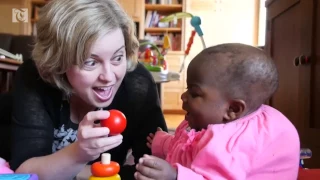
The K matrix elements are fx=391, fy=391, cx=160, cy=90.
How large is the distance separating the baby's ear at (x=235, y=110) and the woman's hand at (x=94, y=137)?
25cm

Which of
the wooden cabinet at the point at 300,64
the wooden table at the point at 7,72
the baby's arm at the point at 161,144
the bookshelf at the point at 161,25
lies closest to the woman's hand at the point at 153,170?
the baby's arm at the point at 161,144

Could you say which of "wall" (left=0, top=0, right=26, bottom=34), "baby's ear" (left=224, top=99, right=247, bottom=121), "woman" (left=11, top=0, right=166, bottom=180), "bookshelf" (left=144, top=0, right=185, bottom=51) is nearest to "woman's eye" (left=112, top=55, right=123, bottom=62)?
"woman" (left=11, top=0, right=166, bottom=180)

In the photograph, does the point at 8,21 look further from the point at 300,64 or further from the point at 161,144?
the point at 161,144

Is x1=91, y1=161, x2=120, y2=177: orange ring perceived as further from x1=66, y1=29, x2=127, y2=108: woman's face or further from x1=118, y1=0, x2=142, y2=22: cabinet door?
x1=118, y1=0, x2=142, y2=22: cabinet door

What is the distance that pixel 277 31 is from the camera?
2.30 meters

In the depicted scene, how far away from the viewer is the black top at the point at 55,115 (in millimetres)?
1022

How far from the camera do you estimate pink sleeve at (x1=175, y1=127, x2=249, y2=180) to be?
0.75 meters

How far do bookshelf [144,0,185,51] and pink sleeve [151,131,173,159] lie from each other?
497 cm

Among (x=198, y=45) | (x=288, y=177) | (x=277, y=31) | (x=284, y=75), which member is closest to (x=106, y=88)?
(x=288, y=177)

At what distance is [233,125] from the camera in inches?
32.6

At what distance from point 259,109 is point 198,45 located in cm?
537

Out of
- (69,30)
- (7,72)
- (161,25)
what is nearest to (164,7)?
(161,25)

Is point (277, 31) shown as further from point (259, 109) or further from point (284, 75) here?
point (259, 109)

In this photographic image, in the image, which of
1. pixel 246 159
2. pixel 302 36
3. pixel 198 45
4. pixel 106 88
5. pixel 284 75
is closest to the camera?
pixel 246 159
